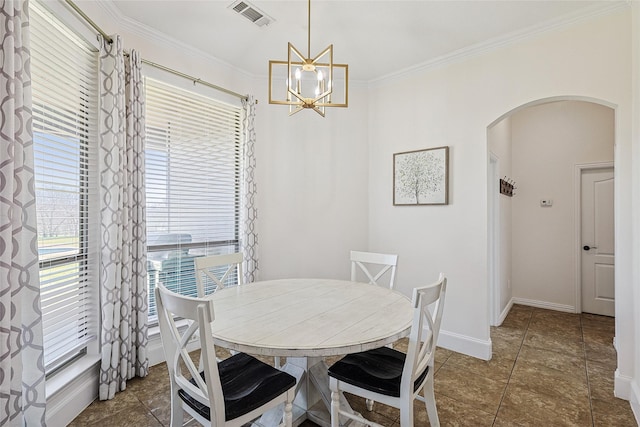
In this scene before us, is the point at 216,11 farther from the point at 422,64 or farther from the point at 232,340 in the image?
the point at 232,340

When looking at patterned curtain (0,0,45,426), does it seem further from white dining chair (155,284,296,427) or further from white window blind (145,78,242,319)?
white window blind (145,78,242,319)

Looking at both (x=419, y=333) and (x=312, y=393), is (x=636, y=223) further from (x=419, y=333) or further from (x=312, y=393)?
(x=312, y=393)

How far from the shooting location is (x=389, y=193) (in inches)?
139

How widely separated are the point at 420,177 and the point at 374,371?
219cm

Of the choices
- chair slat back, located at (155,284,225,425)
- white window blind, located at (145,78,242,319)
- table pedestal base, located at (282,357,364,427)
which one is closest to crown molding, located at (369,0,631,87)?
white window blind, located at (145,78,242,319)

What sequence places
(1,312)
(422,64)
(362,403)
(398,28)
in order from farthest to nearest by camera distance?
(422,64) < (398,28) < (362,403) < (1,312)

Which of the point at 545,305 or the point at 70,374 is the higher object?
the point at 70,374

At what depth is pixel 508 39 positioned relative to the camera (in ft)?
8.87

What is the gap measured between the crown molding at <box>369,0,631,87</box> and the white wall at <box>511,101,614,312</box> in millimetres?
1965

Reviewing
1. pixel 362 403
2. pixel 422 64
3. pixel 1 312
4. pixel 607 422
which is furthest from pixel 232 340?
pixel 422 64

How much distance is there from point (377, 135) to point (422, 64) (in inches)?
33.9

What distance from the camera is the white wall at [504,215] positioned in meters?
3.70

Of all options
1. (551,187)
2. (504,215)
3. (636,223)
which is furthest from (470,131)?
(551,187)

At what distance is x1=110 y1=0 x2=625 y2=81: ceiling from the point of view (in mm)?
2316
